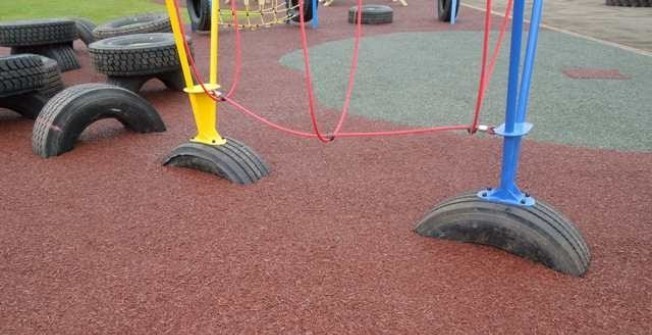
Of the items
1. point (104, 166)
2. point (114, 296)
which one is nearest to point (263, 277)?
→ point (114, 296)

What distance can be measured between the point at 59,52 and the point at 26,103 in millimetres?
1988

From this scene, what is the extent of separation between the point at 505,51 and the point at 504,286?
538 cm

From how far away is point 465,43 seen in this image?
24.3 ft

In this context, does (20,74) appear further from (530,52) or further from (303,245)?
(530,52)

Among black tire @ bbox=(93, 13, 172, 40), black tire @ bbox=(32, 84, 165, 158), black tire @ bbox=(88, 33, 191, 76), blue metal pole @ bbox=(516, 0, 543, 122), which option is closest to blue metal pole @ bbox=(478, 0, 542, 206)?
blue metal pole @ bbox=(516, 0, 543, 122)

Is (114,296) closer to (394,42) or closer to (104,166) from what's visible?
(104,166)

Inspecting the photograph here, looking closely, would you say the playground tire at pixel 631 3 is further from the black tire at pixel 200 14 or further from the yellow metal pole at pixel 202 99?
the yellow metal pole at pixel 202 99

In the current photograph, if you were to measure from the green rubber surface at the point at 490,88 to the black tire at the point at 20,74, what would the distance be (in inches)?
86.8

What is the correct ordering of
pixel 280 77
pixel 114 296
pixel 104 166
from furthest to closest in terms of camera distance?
pixel 280 77
pixel 104 166
pixel 114 296

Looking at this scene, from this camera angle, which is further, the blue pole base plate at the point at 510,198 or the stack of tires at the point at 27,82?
the stack of tires at the point at 27,82

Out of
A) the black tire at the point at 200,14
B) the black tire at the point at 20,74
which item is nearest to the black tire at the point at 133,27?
the black tire at the point at 200,14

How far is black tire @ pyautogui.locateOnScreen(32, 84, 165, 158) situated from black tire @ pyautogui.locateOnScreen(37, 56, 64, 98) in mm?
753

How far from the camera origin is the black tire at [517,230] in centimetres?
204

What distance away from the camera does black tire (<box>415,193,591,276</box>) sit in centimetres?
204
